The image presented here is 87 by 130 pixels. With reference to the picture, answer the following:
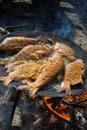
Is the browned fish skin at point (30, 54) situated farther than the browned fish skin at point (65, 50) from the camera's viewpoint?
No

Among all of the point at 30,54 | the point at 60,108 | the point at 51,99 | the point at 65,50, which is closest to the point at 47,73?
the point at 30,54

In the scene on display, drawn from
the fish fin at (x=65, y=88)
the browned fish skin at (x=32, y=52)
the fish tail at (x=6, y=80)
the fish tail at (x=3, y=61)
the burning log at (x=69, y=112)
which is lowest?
the burning log at (x=69, y=112)

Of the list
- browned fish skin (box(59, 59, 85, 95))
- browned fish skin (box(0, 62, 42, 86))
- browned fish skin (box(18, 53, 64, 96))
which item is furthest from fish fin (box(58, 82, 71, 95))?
browned fish skin (box(0, 62, 42, 86))

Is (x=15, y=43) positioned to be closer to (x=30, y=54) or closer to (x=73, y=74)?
(x=30, y=54)

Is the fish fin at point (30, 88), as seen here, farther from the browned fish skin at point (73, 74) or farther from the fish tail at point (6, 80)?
the browned fish skin at point (73, 74)

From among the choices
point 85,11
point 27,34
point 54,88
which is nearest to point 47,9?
point 85,11

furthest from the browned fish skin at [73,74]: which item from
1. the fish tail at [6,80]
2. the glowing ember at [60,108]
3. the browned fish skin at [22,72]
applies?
the glowing ember at [60,108]

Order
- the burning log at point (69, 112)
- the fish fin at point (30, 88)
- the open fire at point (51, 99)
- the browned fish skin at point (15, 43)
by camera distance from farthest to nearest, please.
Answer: the open fire at point (51, 99)
the burning log at point (69, 112)
the browned fish skin at point (15, 43)
the fish fin at point (30, 88)
